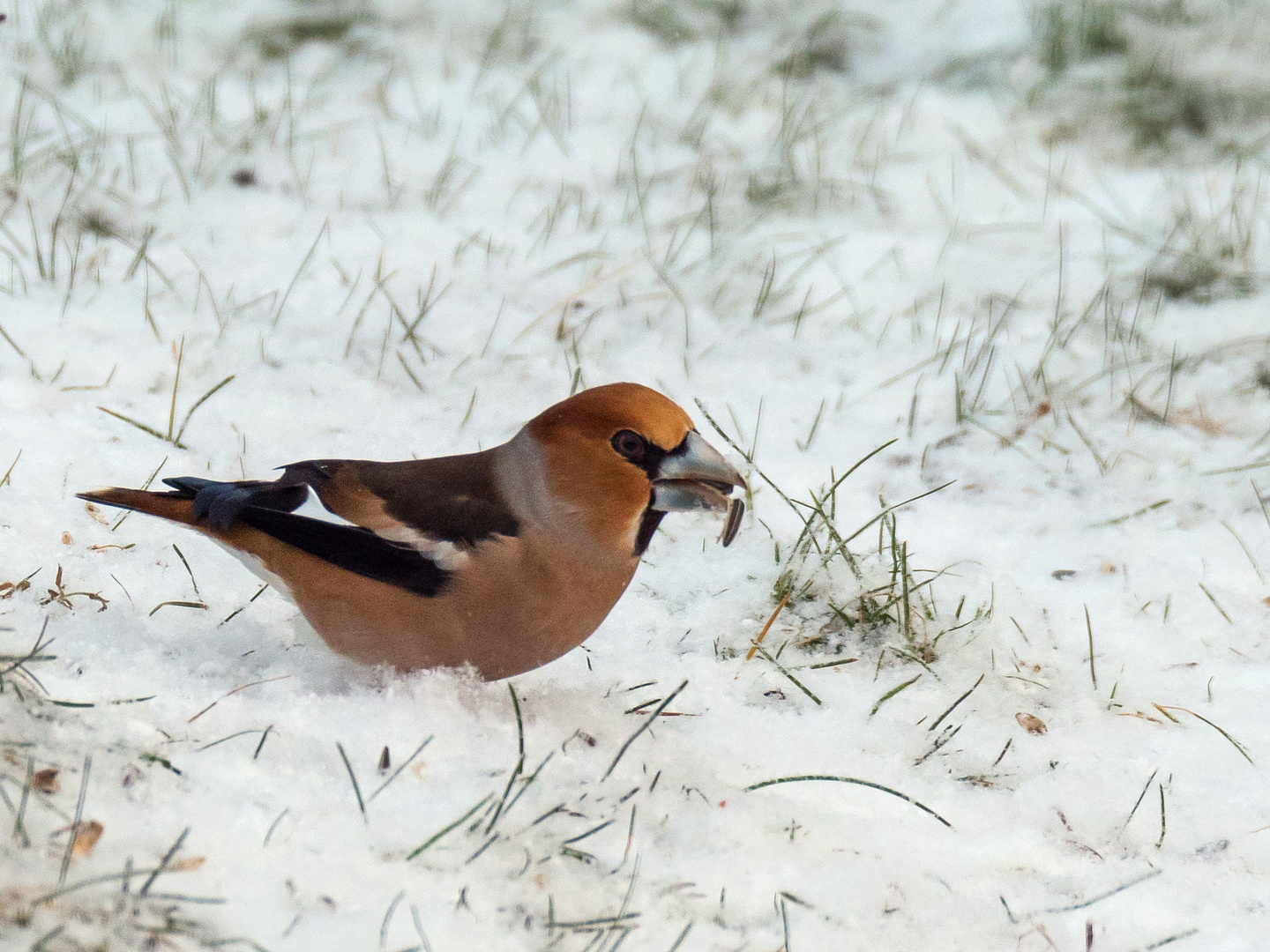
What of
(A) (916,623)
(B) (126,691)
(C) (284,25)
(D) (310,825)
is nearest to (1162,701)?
(A) (916,623)

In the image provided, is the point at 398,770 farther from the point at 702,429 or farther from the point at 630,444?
the point at 702,429

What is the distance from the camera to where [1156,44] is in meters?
7.42

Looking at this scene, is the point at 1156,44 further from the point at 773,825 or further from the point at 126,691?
the point at 126,691

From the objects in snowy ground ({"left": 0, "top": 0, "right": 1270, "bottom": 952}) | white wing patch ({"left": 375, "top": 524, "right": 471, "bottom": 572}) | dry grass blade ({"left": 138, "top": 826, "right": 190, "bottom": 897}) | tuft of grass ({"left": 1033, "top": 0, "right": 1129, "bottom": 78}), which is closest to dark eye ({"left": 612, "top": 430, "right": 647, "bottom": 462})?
white wing patch ({"left": 375, "top": 524, "right": 471, "bottom": 572})

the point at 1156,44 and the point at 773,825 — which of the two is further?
the point at 1156,44

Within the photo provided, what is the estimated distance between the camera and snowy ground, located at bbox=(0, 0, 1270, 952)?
2.28 metres

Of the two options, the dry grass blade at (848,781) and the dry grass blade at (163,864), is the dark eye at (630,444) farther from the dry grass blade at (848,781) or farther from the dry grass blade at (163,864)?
the dry grass blade at (163,864)

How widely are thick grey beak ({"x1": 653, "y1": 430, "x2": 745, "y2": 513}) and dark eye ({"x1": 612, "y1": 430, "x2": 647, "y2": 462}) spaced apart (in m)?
0.06

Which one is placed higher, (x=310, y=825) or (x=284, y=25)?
(x=284, y=25)

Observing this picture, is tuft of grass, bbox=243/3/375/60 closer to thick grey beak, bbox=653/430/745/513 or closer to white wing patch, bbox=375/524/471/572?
white wing patch, bbox=375/524/471/572

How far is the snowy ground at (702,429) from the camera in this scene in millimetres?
2281

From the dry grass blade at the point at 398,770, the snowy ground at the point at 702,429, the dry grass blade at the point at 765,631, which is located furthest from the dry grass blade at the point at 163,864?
the dry grass blade at the point at 765,631

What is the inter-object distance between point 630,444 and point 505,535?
344mm

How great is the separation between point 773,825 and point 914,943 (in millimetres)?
382
